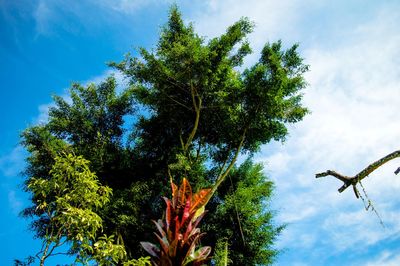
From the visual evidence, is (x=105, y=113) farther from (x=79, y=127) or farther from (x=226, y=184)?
(x=226, y=184)

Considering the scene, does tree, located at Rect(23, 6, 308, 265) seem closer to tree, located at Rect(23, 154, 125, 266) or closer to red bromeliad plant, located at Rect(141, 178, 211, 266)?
tree, located at Rect(23, 154, 125, 266)

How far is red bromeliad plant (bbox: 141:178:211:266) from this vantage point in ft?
4.28

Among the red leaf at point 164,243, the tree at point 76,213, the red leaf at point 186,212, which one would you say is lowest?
the red leaf at point 164,243

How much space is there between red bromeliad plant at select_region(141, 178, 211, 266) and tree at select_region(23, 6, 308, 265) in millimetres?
10254

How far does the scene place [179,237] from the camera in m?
1.33

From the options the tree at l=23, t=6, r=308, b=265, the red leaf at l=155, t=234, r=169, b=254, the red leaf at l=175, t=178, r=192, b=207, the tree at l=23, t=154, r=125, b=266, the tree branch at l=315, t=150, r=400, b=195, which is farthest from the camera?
the tree at l=23, t=6, r=308, b=265

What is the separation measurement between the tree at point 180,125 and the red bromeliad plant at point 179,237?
10254mm

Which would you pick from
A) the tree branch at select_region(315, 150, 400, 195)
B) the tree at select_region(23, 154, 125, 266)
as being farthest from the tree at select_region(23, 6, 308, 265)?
the tree branch at select_region(315, 150, 400, 195)

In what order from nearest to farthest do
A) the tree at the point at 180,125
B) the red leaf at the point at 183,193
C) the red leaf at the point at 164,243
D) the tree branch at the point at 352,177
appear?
the red leaf at the point at 164,243 < the red leaf at the point at 183,193 < the tree branch at the point at 352,177 < the tree at the point at 180,125

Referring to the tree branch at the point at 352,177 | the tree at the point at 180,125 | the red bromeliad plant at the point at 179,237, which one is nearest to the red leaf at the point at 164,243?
the red bromeliad plant at the point at 179,237

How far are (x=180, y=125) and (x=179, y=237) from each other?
43.3 ft

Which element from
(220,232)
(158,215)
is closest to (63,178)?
(158,215)

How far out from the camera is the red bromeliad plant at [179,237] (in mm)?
1305

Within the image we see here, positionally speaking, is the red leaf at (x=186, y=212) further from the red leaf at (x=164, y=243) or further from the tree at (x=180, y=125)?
the tree at (x=180, y=125)
